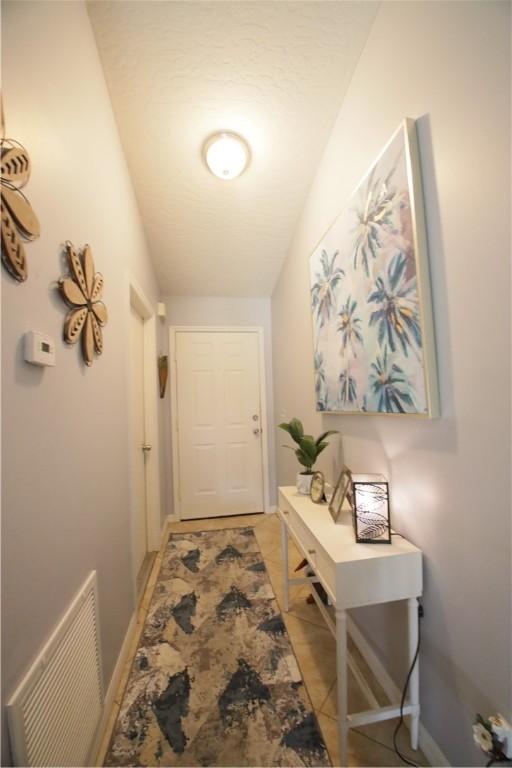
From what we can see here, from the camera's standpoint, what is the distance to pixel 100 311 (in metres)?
1.23

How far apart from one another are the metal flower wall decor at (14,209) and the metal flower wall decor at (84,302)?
8.5 inches

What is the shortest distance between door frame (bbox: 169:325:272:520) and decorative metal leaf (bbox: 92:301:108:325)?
179cm

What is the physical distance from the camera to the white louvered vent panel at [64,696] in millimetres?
646

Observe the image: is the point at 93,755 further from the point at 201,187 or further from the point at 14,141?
the point at 201,187

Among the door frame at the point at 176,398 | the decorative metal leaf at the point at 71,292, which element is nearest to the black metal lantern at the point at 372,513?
the decorative metal leaf at the point at 71,292

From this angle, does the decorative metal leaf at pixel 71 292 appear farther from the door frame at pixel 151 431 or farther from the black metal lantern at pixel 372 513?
the door frame at pixel 151 431

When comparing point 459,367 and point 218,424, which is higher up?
point 459,367

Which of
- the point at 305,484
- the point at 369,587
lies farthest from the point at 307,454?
the point at 369,587

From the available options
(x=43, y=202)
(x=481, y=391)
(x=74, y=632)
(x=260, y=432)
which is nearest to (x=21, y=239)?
(x=43, y=202)

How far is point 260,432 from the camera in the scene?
321 cm

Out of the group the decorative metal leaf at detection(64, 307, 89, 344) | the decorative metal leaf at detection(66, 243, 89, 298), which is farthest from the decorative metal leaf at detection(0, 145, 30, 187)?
the decorative metal leaf at detection(64, 307, 89, 344)

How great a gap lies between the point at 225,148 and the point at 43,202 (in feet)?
4.19

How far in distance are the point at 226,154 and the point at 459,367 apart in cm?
175

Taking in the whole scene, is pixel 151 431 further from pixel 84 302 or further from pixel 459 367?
pixel 459 367
